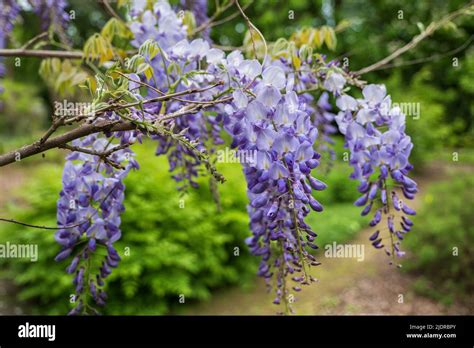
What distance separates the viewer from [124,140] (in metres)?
1.28

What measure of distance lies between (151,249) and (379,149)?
3277 millimetres

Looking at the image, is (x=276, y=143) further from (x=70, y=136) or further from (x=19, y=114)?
(x=19, y=114)

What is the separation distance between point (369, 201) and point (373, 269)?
13.6 ft

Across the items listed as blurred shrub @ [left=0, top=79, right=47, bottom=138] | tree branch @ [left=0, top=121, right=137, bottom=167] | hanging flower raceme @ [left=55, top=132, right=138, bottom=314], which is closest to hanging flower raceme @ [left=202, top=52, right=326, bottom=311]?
tree branch @ [left=0, top=121, right=137, bottom=167]

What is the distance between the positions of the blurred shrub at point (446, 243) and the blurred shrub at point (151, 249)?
5.04 feet

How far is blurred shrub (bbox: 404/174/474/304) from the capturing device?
4.48 m

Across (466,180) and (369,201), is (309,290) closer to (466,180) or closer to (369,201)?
(466,180)

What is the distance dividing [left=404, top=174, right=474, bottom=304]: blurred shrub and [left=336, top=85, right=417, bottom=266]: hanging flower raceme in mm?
3455

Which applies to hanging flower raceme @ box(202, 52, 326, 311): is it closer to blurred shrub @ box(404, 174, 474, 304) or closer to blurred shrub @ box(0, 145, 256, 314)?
blurred shrub @ box(0, 145, 256, 314)

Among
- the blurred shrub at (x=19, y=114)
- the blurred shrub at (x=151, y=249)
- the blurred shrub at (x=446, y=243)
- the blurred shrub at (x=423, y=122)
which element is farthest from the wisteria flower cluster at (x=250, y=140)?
the blurred shrub at (x=19, y=114)

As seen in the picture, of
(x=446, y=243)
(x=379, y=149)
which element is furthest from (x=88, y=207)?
(x=446, y=243)

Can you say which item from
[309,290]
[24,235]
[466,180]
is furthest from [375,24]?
[24,235]

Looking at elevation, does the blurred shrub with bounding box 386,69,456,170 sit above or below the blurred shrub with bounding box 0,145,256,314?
above

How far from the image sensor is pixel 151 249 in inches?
171
